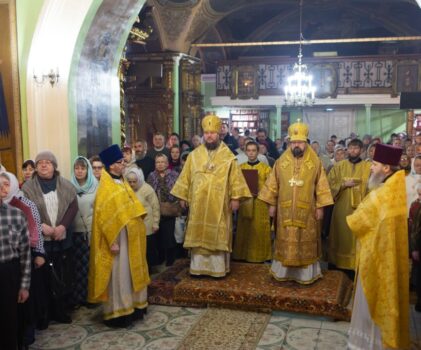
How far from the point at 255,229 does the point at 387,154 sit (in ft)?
9.52

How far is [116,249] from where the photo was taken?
4516mm

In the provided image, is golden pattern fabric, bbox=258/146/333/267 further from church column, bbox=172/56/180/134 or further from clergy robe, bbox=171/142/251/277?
church column, bbox=172/56/180/134

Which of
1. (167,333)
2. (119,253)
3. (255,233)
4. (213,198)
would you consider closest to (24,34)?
(213,198)

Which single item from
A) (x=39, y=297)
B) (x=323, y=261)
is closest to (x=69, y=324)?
(x=39, y=297)

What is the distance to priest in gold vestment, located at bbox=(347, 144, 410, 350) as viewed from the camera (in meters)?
3.71

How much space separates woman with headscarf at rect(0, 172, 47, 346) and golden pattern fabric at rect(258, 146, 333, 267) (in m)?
2.38

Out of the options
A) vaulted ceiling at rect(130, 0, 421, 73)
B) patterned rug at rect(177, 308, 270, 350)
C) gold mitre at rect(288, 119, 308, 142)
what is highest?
vaulted ceiling at rect(130, 0, 421, 73)

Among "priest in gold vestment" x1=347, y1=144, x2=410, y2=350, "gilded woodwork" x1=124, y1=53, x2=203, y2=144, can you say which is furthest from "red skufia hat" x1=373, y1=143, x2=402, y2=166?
"gilded woodwork" x1=124, y1=53, x2=203, y2=144

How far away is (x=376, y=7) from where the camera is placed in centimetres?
1605

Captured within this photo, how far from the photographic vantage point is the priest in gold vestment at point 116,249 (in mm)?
4527

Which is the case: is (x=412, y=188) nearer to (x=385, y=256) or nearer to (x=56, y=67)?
(x=385, y=256)

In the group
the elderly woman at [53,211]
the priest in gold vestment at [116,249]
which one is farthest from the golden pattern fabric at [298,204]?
the elderly woman at [53,211]

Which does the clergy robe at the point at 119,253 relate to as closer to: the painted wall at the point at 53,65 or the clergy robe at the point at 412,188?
the painted wall at the point at 53,65

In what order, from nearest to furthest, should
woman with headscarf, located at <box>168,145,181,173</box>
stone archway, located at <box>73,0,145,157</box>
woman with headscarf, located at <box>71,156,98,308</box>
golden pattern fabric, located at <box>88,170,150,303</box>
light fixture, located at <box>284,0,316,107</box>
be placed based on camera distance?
golden pattern fabric, located at <box>88,170,150,303</box> → woman with headscarf, located at <box>71,156,98,308</box> → stone archway, located at <box>73,0,145,157</box> → woman with headscarf, located at <box>168,145,181,173</box> → light fixture, located at <box>284,0,316,107</box>
